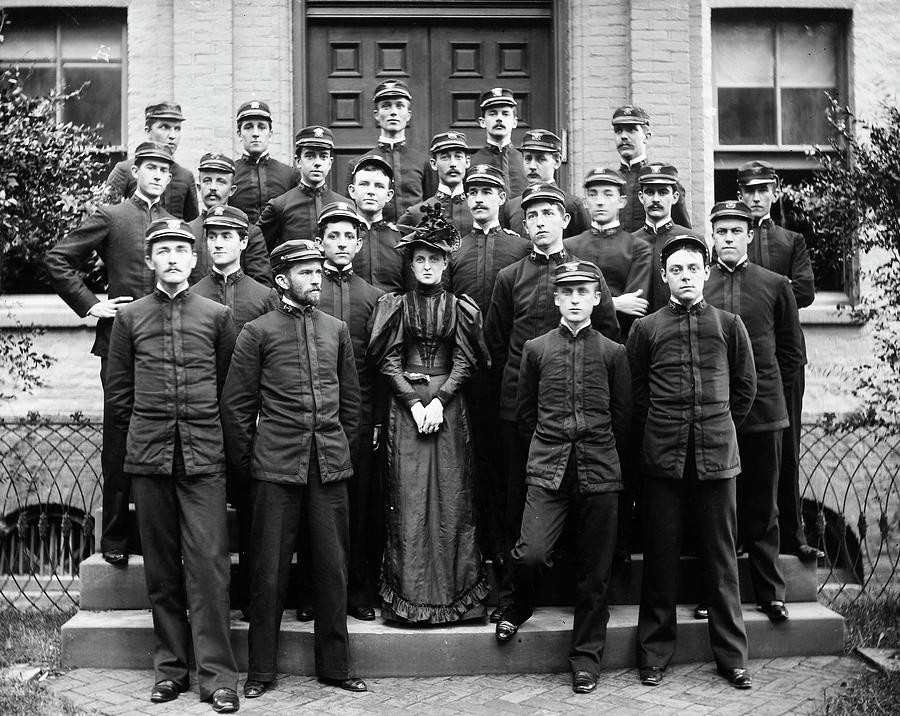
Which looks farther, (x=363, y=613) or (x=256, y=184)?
(x=256, y=184)

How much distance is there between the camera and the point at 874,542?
915cm

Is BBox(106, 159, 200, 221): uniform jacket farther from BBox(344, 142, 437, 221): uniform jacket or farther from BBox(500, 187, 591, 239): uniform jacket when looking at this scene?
BBox(500, 187, 591, 239): uniform jacket

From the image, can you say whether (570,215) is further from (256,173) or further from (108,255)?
(108,255)

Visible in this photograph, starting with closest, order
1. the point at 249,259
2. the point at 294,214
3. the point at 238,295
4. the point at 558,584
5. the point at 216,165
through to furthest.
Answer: the point at 238,295, the point at 558,584, the point at 249,259, the point at 216,165, the point at 294,214

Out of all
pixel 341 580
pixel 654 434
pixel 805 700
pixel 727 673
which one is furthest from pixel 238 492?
pixel 805 700

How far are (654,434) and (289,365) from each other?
2.01 m

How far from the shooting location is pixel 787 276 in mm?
7230

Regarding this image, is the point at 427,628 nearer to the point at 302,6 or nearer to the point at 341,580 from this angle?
the point at 341,580

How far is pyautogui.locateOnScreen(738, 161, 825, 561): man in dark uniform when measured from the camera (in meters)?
6.89

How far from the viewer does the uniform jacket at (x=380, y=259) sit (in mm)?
6996

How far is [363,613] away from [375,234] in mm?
2348

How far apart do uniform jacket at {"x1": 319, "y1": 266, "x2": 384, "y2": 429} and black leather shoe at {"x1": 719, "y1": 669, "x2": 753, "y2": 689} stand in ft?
8.01

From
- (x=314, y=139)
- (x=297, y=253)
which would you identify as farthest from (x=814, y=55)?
(x=297, y=253)

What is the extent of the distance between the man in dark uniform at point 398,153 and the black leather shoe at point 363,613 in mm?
2789
